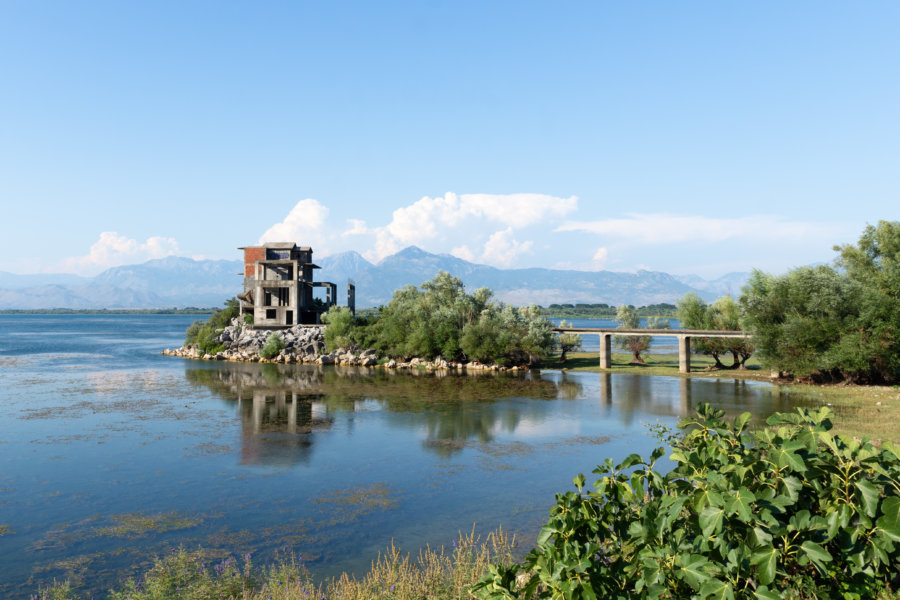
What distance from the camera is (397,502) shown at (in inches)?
741

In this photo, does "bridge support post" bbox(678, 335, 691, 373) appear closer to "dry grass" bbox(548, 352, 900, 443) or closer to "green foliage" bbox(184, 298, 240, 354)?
"dry grass" bbox(548, 352, 900, 443)

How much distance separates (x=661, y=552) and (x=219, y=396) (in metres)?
42.5

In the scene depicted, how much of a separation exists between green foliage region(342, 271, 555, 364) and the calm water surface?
12308 millimetres

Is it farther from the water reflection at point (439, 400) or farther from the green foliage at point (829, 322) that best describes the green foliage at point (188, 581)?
the green foliage at point (829, 322)

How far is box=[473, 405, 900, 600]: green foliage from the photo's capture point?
5.12 metres

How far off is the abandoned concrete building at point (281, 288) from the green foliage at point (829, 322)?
58.8m

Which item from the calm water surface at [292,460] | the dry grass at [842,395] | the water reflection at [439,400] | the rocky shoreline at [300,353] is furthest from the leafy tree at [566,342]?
the calm water surface at [292,460]

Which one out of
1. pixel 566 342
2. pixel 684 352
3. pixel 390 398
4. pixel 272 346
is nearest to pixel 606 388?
pixel 684 352

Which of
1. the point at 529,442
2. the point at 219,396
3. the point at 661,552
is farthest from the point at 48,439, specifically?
the point at 661,552

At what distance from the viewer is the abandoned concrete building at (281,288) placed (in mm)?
83000

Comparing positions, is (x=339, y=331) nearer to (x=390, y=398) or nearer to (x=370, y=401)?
(x=390, y=398)

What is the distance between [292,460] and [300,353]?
50.9 meters

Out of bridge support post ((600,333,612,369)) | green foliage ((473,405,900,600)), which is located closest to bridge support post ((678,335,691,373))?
bridge support post ((600,333,612,369))

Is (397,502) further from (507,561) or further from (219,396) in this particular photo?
(219,396)
